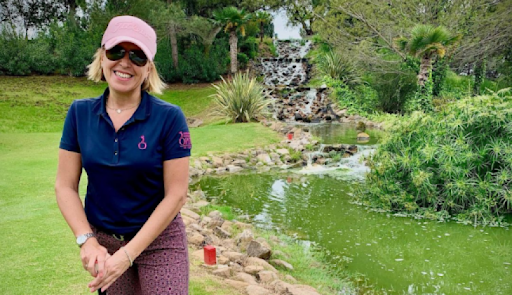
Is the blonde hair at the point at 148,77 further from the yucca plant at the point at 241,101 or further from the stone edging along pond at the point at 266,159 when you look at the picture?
the yucca plant at the point at 241,101

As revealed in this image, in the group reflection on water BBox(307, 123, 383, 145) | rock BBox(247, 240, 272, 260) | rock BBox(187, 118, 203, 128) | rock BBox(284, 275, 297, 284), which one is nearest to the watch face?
rock BBox(284, 275, 297, 284)

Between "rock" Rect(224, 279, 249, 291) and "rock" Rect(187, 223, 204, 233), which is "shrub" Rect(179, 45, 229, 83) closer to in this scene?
"rock" Rect(187, 223, 204, 233)

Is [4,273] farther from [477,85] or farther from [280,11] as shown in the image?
[280,11]

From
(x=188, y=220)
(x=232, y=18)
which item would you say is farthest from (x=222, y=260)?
(x=232, y=18)

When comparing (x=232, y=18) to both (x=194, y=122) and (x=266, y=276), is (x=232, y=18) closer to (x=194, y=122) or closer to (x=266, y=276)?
(x=194, y=122)

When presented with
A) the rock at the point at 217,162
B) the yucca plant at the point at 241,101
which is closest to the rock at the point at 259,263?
the rock at the point at 217,162

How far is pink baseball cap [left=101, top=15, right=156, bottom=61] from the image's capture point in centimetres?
153

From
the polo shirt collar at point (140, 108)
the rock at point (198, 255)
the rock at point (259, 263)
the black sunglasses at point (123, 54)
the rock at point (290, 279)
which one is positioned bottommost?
the rock at point (290, 279)

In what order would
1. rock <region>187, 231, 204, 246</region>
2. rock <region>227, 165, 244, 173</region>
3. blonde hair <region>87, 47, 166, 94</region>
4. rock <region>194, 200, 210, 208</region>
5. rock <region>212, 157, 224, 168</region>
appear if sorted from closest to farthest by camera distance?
blonde hair <region>87, 47, 166, 94</region>
rock <region>187, 231, 204, 246</region>
rock <region>194, 200, 210, 208</region>
rock <region>227, 165, 244, 173</region>
rock <region>212, 157, 224, 168</region>

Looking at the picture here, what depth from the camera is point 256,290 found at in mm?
3359

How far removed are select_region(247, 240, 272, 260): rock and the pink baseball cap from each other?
3.23 metres

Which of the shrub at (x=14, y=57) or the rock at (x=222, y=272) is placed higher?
the shrub at (x=14, y=57)

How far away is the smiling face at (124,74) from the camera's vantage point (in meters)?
1.57

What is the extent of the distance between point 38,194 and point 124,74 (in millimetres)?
5091
